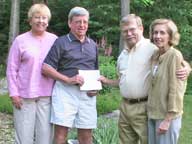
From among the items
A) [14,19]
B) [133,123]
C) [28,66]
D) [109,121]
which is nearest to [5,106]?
[109,121]

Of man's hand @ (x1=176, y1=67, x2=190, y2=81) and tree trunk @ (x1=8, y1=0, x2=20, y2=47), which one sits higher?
tree trunk @ (x1=8, y1=0, x2=20, y2=47)

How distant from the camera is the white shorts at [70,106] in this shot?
4.95 metres

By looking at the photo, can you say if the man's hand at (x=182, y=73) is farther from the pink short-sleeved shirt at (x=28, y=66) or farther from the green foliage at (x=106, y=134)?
the green foliage at (x=106, y=134)

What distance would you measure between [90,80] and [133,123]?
0.66 m

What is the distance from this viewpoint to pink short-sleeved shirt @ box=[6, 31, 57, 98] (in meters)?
4.90

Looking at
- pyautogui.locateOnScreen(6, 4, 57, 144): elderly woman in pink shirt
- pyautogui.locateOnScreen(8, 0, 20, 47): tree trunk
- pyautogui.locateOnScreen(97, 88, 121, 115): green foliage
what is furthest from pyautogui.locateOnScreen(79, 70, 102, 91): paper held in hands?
pyautogui.locateOnScreen(8, 0, 20, 47): tree trunk

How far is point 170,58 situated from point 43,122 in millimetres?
1617

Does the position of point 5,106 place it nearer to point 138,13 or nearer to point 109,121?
point 109,121

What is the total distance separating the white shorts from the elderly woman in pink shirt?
0.38ft

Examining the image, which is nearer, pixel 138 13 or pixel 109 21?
pixel 138 13

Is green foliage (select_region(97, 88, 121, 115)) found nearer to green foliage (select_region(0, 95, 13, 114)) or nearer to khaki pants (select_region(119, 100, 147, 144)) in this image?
green foliage (select_region(0, 95, 13, 114))

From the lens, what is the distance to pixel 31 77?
4934 millimetres

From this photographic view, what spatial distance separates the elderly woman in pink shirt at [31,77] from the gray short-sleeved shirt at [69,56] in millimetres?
130

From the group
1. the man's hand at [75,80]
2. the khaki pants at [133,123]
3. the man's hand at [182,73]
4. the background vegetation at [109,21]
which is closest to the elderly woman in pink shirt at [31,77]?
the man's hand at [75,80]
